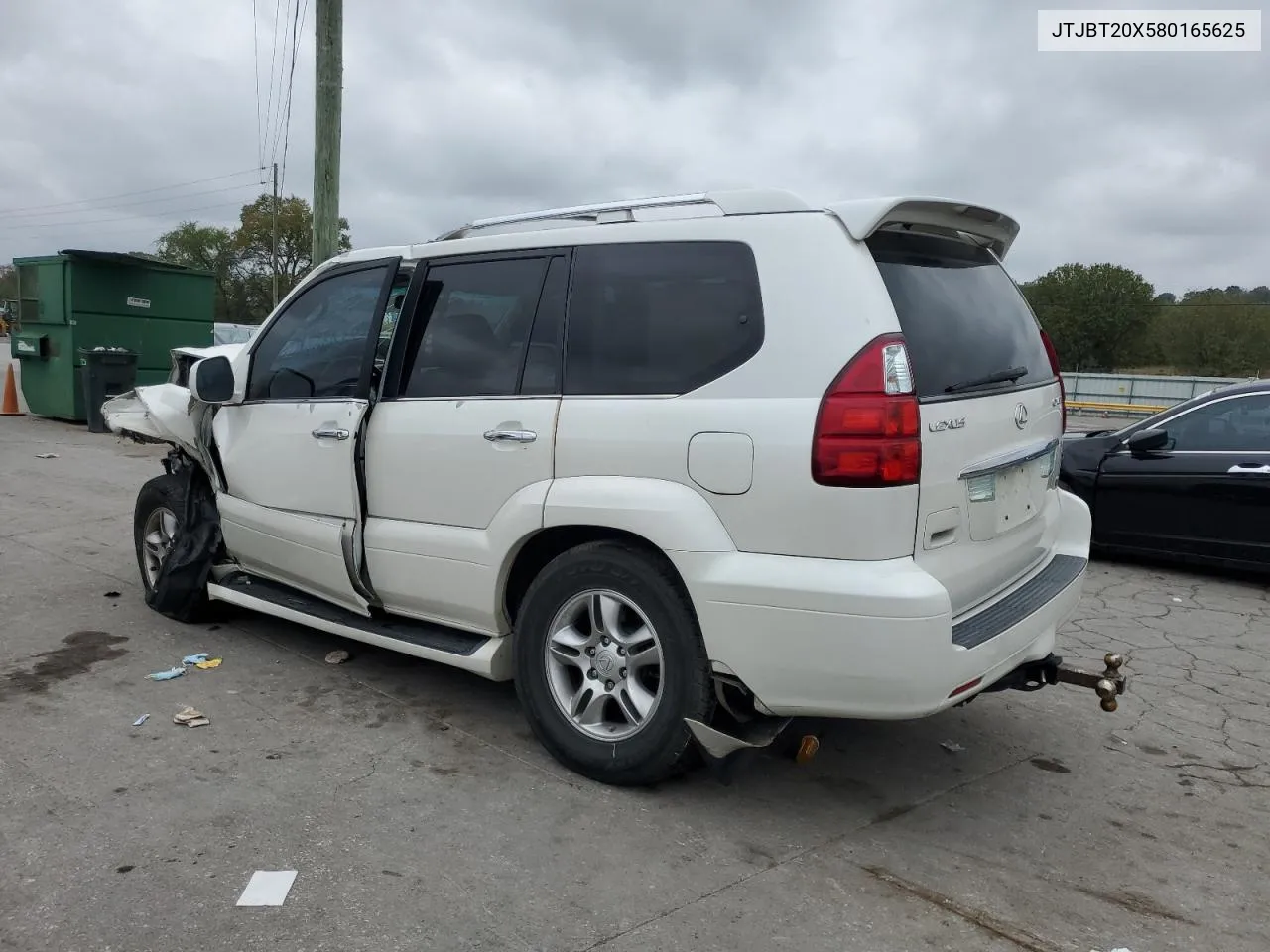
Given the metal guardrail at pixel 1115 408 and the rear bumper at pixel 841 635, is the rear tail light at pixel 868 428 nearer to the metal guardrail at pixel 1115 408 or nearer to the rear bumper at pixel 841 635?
the rear bumper at pixel 841 635

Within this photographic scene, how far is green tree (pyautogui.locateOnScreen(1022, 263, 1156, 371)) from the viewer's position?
6262 centimetres

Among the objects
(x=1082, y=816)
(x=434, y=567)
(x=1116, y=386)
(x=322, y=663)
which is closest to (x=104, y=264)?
(x=322, y=663)

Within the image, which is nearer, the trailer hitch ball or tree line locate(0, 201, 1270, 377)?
the trailer hitch ball

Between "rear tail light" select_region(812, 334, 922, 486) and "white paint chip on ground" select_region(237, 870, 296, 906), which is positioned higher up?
"rear tail light" select_region(812, 334, 922, 486)

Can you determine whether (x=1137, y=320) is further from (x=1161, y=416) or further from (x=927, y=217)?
(x=927, y=217)

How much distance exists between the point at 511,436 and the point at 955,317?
158cm

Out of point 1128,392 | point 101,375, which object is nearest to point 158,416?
point 101,375

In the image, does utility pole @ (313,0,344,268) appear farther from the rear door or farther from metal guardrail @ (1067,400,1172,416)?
metal guardrail @ (1067,400,1172,416)

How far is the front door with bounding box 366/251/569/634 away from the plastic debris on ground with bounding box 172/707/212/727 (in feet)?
2.71

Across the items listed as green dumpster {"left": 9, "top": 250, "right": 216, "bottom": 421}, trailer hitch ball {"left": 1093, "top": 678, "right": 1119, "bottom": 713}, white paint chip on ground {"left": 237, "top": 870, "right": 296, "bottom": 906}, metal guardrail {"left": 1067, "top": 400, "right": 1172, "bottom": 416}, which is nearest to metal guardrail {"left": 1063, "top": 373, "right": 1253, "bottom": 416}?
metal guardrail {"left": 1067, "top": 400, "right": 1172, "bottom": 416}

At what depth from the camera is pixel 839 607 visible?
295 cm

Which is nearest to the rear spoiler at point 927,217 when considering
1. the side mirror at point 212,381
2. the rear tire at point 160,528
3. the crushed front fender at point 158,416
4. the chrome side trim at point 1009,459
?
the chrome side trim at point 1009,459

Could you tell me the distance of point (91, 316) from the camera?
14734mm

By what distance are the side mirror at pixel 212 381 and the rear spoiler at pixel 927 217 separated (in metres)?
3.03
